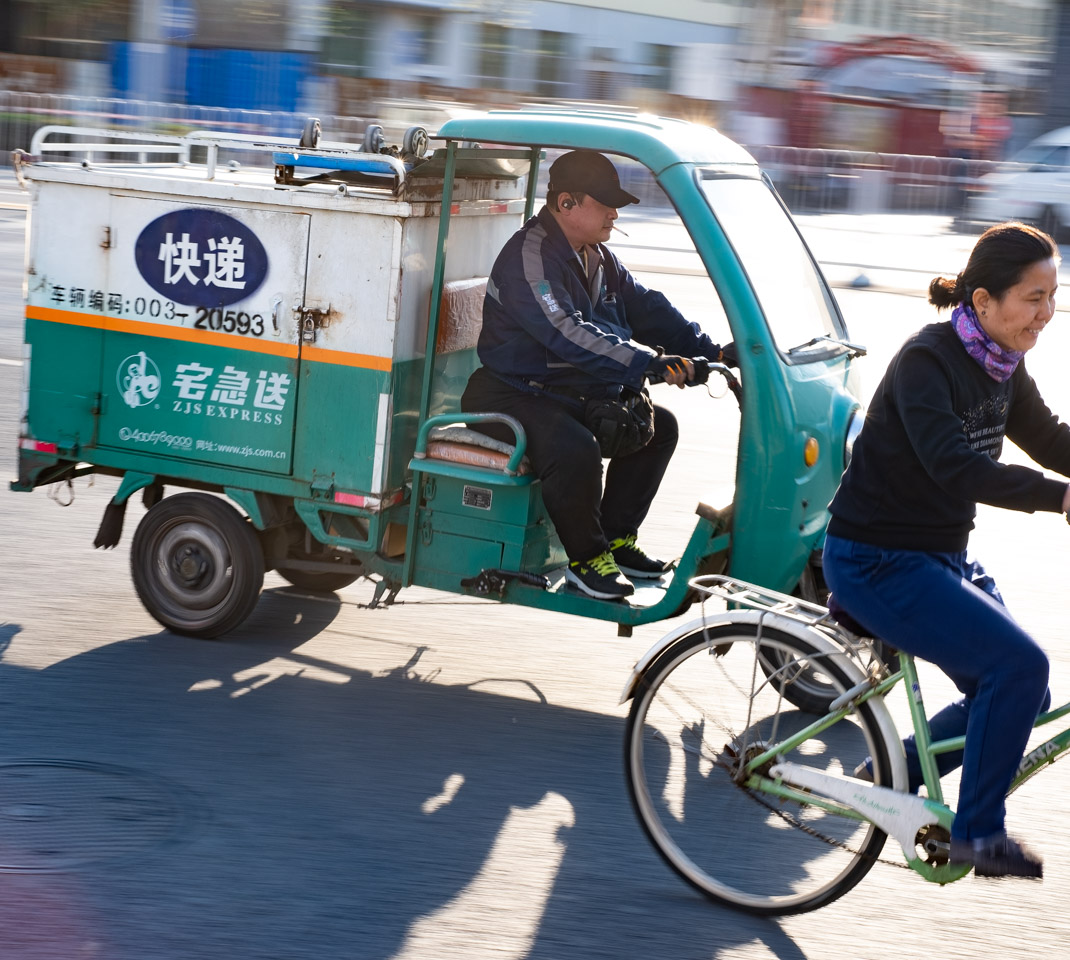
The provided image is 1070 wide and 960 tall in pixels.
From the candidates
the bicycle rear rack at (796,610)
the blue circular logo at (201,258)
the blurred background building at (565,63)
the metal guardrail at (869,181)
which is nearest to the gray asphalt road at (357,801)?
the bicycle rear rack at (796,610)

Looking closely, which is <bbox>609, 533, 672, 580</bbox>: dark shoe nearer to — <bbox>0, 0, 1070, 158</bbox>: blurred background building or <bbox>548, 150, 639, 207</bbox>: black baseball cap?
<bbox>548, 150, 639, 207</bbox>: black baseball cap

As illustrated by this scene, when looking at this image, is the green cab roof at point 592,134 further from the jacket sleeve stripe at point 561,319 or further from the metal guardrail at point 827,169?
the metal guardrail at point 827,169

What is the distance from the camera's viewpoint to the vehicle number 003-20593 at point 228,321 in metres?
5.34

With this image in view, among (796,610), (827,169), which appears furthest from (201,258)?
(827,169)

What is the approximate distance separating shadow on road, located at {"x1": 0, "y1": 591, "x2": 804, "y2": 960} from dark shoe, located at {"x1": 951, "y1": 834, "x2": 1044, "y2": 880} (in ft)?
1.72

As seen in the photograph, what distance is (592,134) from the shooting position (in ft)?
15.8

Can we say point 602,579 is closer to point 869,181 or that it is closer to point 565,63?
point 869,181

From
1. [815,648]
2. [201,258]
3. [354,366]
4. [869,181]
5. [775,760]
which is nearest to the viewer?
[815,648]

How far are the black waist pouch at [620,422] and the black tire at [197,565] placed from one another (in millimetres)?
1430

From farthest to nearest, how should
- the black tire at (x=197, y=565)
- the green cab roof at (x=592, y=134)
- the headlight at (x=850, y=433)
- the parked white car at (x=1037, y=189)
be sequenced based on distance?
the parked white car at (x=1037, y=189) → the black tire at (x=197, y=565) → the headlight at (x=850, y=433) → the green cab roof at (x=592, y=134)

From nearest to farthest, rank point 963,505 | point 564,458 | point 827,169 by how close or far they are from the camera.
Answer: point 963,505 → point 564,458 → point 827,169

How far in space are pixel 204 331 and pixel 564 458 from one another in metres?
1.51

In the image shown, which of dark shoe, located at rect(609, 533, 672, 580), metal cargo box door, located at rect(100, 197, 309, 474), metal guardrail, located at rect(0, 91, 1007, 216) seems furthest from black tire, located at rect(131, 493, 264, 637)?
metal guardrail, located at rect(0, 91, 1007, 216)

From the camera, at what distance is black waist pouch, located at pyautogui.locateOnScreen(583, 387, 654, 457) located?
16.7 ft
